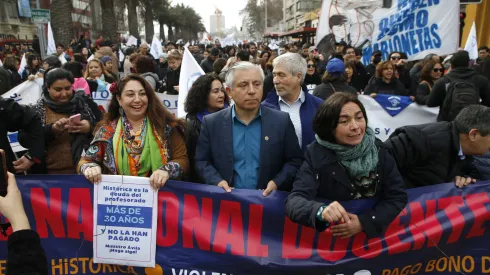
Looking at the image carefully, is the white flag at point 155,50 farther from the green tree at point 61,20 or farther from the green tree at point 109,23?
the green tree at point 109,23

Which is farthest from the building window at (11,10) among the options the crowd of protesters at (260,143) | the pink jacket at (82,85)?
the crowd of protesters at (260,143)

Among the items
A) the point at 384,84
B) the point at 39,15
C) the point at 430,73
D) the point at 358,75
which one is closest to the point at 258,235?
the point at 384,84

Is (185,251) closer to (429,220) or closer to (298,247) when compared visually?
(298,247)

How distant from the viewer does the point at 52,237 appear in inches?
114

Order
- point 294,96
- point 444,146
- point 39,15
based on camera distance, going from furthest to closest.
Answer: point 39,15
point 294,96
point 444,146

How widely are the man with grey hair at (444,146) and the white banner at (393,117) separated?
3.02 m

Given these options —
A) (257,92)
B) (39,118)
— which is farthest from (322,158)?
(39,118)

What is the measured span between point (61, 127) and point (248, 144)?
63.0 inches

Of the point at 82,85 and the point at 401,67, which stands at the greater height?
the point at 401,67

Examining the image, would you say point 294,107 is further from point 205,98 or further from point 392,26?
point 392,26

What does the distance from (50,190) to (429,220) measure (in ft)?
8.40

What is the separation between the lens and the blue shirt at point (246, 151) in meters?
2.78

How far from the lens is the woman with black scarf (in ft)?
11.2

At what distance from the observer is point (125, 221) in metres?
2.85
